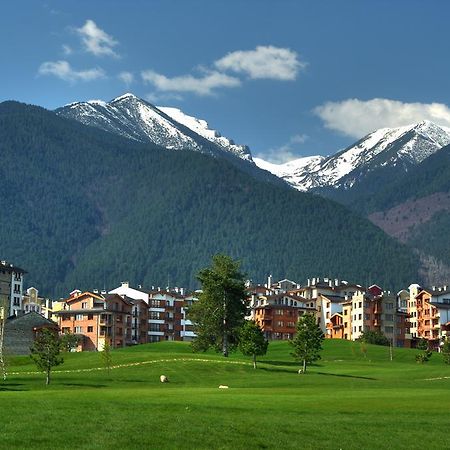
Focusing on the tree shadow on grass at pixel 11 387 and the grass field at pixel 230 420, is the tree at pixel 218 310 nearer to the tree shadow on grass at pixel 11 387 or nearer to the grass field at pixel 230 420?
the tree shadow on grass at pixel 11 387

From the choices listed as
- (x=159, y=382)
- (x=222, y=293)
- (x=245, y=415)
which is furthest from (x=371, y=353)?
(x=245, y=415)

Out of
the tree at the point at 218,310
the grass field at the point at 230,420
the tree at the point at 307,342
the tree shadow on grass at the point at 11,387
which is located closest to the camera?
the grass field at the point at 230,420

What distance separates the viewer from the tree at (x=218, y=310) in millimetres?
145875

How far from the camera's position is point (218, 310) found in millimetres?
145375

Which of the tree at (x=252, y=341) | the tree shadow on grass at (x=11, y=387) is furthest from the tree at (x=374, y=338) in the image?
the tree shadow on grass at (x=11, y=387)

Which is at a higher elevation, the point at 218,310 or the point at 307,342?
the point at 218,310

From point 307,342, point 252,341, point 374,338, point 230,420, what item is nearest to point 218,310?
point 252,341

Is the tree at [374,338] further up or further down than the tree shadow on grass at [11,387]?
further up

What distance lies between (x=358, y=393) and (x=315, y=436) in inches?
1183

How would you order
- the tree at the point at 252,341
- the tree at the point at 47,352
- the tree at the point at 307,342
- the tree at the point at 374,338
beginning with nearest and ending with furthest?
the tree at the point at 47,352
the tree at the point at 307,342
the tree at the point at 252,341
the tree at the point at 374,338

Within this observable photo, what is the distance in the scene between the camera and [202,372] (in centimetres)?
10969

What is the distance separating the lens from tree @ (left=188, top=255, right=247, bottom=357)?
479 ft

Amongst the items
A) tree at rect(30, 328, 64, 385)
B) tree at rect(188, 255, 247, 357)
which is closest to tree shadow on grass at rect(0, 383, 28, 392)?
tree at rect(30, 328, 64, 385)

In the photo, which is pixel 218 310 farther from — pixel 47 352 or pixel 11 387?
pixel 11 387
